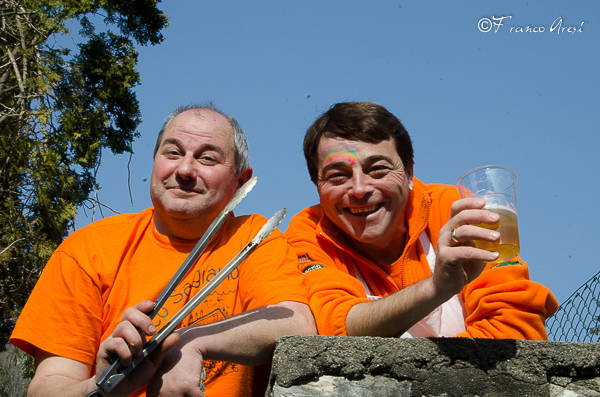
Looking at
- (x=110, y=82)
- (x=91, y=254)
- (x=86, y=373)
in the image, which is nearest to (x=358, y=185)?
(x=91, y=254)

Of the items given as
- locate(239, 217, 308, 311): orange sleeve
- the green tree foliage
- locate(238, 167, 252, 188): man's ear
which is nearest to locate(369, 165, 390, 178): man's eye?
locate(238, 167, 252, 188): man's ear

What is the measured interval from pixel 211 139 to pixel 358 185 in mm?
794

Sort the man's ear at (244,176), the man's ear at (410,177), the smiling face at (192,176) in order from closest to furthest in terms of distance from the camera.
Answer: the smiling face at (192,176) < the man's ear at (244,176) < the man's ear at (410,177)

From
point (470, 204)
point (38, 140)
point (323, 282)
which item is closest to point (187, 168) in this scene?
point (323, 282)

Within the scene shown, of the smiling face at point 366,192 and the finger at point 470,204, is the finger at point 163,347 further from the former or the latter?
the smiling face at point 366,192

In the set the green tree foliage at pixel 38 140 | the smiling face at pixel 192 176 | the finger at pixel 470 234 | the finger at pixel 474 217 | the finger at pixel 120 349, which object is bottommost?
the finger at pixel 120 349

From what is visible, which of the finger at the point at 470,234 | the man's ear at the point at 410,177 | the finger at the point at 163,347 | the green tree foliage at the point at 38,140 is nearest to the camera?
the finger at the point at 470,234

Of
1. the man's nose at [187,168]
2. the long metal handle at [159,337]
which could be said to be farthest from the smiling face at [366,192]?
the long metal handle at [159,337]

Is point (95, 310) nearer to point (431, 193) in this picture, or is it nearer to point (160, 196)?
point (160, 196)

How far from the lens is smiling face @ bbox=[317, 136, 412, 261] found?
3.26 meters

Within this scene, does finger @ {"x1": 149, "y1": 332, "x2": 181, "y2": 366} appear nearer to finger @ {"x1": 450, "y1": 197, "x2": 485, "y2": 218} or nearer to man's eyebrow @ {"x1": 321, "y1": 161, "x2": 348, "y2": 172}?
finger @ {"x1": 450, "y1": 197, "x2": 485, "y2": 218}

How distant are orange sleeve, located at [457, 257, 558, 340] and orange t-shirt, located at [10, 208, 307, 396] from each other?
81cm

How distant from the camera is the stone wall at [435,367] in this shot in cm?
192

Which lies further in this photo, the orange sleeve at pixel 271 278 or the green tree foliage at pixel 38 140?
the green tree foliage at pixel 38 140
